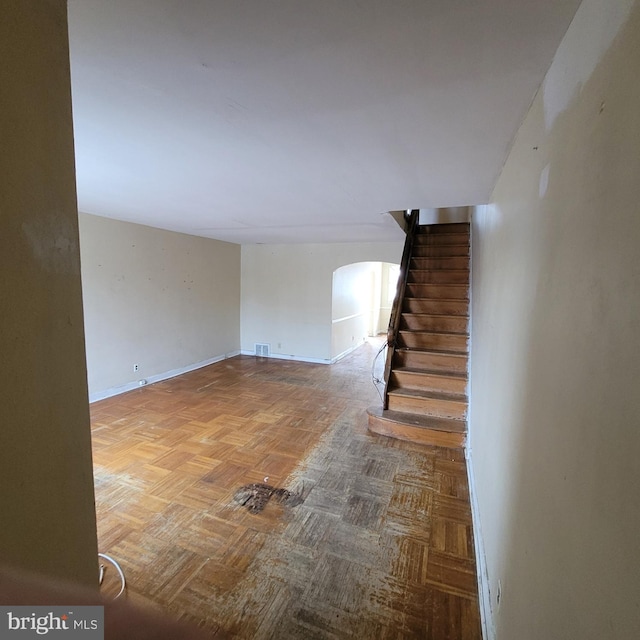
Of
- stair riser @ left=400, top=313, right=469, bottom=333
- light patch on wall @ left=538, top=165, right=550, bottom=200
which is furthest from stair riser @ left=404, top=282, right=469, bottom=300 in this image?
light patch on wall @ left=538, top=165, right=550, bottom=200

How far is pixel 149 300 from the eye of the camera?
181 inches

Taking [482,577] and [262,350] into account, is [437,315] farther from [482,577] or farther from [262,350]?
[262,350]

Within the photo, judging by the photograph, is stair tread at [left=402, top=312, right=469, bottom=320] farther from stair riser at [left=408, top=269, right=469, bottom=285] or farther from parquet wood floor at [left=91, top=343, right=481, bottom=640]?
parquet wood floor at [left=91, top=343, right=481, bottom=640]

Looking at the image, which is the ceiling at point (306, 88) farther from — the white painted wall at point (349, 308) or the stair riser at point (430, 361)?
the white painted wall at point (349, 308)

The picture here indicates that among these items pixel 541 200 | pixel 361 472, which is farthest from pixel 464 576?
pixel 541 200

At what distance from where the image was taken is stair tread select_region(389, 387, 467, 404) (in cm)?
324

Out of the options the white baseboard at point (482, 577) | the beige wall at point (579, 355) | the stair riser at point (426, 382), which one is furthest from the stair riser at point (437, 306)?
the beige wall at point (579, 355)

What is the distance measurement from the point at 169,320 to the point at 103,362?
3.80 ft

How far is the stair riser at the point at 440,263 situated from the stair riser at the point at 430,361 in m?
1.43

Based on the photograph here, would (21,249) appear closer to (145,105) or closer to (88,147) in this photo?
(145,105)

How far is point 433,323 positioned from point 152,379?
400cm

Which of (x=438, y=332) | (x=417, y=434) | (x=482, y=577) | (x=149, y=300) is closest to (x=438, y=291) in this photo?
(x=438, y=332)

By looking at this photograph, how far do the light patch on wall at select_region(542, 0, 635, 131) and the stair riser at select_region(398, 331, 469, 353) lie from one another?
284cm

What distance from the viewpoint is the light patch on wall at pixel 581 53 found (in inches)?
24.2
